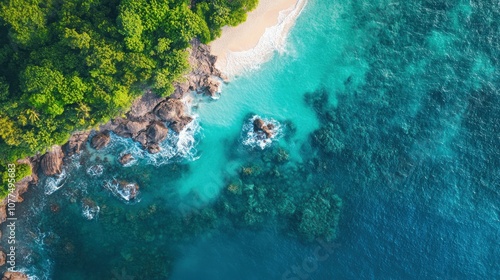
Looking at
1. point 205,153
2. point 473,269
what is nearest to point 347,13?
point 205,153

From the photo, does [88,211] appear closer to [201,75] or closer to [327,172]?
[201,75]

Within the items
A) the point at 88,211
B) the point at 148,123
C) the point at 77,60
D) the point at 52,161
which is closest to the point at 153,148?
the point at 148,123

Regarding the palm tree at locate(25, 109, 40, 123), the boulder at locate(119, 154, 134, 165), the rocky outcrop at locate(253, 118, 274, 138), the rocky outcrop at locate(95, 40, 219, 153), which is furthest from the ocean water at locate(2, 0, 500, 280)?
the palm tree at locate(25, 109, 40, 123)

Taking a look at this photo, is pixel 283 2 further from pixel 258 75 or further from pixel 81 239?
pixel 81 239

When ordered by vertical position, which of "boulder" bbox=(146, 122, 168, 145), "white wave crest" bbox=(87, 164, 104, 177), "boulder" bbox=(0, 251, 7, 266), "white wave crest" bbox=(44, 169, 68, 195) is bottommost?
"boulder" bbox=(0, 251, 7, 266)

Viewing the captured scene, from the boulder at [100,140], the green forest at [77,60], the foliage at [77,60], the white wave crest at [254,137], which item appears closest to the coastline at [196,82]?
the boulder at [100,140]

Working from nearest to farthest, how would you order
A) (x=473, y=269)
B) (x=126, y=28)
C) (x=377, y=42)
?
(x=126, y=28) < (x=473, y=269) < (x=377, y=42)

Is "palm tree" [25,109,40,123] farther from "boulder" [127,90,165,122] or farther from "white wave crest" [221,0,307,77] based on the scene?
"white wave crest" [221,0,307,77]
